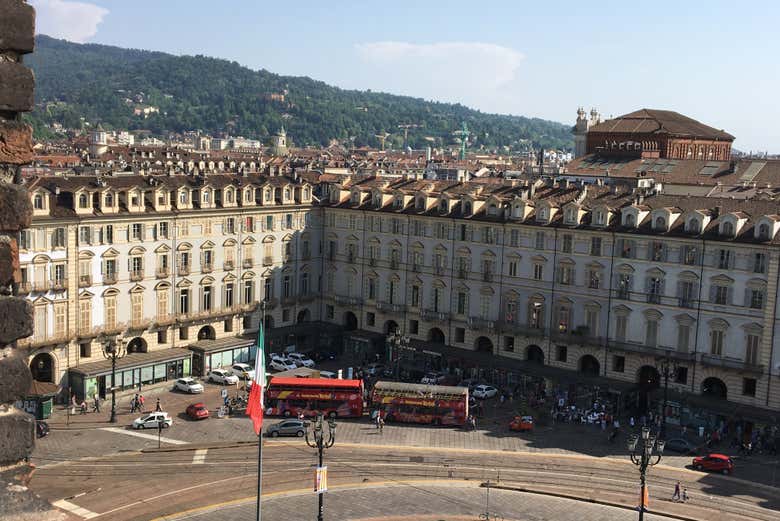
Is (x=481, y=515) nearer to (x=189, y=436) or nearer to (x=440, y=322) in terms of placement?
(x=189, y=436)

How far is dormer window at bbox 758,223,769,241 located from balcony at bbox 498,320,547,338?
21.3 m

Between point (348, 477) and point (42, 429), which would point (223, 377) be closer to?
point (42, 429)

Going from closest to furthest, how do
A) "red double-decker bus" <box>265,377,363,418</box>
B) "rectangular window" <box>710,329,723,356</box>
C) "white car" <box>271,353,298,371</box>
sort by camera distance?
"red double-decker bus" <box>265,377,363,418</box>
"rectangular window" <box>710,329,723,356</box>
"white car" <box>271,353,298,371</box>

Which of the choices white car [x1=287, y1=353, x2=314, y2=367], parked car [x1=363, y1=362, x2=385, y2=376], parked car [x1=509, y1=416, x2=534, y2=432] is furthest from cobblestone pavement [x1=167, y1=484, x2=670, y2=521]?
white car [x1=287, y1=353, x2=314, y2=367]

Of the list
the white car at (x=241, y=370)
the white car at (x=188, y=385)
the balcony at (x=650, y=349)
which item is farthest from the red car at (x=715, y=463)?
the white car at (x=188, y=385)

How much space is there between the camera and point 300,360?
89062 millimetres

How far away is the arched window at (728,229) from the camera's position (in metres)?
71.4

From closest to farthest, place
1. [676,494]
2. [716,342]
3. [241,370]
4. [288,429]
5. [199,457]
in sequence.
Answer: [676,494], [199,457], [288,429], [716,342], [241,370]

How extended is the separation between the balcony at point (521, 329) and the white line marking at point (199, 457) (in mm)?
33337

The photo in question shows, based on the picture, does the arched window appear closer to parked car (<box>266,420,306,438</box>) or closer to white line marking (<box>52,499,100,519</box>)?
parked car (<box>266,420,306,438</box>)

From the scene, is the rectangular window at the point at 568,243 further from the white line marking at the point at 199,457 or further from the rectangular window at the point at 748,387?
the white line marking at the point at 199,457

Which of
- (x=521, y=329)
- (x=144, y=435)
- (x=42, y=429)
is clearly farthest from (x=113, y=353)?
(x=521, y=329)

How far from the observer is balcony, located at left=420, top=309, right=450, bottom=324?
89250 millimetres

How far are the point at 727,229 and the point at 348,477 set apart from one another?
37.3m
